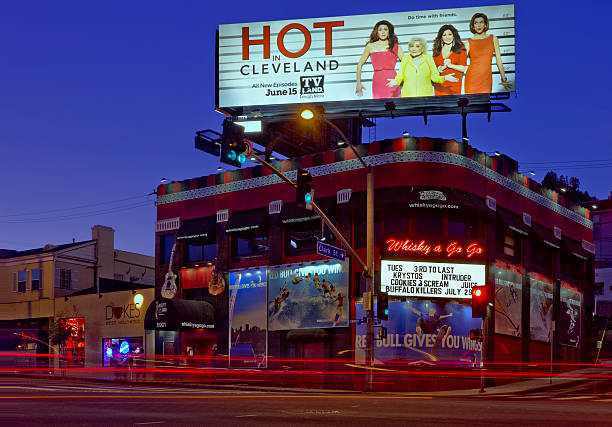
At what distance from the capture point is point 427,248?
1427 inches

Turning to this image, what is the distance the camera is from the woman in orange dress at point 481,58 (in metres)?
41.7

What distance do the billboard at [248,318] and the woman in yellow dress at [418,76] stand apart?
1213 centimetres

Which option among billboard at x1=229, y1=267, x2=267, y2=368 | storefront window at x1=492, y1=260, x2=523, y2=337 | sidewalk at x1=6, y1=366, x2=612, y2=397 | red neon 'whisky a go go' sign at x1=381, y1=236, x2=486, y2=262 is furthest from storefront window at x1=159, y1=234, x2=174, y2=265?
storefront window at x1=492, y1=260, x2=523, y2=337

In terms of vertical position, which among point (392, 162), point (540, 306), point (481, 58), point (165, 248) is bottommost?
point (540, 306)

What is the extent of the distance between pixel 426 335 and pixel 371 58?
51.6 feet

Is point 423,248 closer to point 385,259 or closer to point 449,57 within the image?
point 385,259

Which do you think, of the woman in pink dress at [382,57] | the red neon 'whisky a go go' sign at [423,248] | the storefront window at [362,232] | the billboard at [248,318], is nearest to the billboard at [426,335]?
the red neon 'whisky a go go' sign at [423,248]

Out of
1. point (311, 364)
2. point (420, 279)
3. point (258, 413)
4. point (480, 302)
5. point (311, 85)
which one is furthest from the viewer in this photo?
point (311, 85)

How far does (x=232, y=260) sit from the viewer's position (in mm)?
42906

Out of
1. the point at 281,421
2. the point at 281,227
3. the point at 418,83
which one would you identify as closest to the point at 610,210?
the point at 418,83

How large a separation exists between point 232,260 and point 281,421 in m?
28.0

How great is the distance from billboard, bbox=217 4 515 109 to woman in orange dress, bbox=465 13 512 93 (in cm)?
5

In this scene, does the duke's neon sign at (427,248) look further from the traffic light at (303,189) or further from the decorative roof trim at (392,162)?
the traffic light at (303,189)

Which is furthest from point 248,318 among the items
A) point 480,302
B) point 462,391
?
point 480,302
